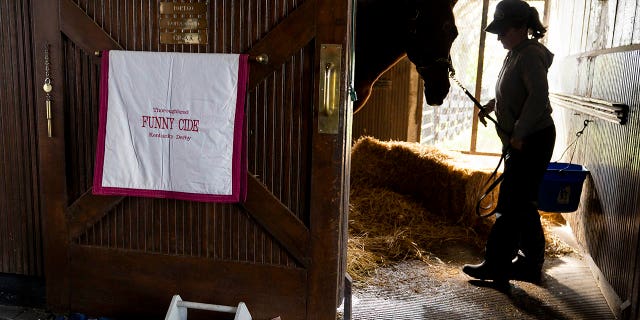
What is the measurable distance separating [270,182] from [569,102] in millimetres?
3535

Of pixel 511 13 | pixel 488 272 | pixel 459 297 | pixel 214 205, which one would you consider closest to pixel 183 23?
pixel 214 205

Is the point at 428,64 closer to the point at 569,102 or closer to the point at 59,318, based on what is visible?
the point at 569,102

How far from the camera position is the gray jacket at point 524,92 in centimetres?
307

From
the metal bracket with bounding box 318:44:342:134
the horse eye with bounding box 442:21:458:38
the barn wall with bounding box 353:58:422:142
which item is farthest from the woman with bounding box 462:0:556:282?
the barn wall with bounding box 353:58:422:142

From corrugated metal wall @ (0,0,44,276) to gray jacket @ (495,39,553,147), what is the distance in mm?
2608

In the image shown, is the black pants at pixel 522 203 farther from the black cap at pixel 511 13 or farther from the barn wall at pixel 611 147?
the black cap at pixel 511 13

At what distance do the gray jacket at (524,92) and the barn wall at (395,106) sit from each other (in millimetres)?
3275

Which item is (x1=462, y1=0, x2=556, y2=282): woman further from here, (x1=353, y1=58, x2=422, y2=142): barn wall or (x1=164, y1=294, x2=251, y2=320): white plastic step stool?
(x1=353, y1=58, x2=422, y2=142): barn wall

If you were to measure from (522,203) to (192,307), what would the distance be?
2068mm

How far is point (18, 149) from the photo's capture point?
2779mm

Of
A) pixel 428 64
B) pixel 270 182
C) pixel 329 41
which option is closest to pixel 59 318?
pixel 270 182

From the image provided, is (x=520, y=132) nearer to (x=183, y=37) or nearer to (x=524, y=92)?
(x=524, y=92)

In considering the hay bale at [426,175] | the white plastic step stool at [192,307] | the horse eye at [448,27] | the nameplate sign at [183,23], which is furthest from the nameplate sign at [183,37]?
the hay bale at [426,175]

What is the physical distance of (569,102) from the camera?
15.8 ft
